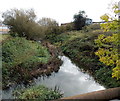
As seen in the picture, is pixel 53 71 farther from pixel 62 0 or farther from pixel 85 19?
pixel 85 19

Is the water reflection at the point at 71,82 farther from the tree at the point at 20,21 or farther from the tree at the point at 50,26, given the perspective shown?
the tree at the point at 50,26

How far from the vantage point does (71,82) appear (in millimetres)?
6043

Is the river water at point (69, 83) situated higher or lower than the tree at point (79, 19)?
lower

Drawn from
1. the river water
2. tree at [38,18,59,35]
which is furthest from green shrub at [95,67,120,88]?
tree at [38,18,59,35]

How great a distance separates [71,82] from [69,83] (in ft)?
0.61

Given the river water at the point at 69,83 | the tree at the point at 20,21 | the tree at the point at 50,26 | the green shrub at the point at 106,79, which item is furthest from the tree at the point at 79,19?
the green shrub at the point at 106,79

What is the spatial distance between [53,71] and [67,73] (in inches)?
35.0

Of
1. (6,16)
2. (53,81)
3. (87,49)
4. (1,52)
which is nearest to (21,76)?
(53,81)

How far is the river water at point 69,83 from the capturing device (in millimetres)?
4997

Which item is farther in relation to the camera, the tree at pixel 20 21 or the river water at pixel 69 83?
the tree at pixel 20 21

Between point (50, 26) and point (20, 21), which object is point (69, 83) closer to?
point (20, 21)

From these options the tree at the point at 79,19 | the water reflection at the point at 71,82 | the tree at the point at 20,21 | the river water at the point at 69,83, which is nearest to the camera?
the river water at the point at 69,83

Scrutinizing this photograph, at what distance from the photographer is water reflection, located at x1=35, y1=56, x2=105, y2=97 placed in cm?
522

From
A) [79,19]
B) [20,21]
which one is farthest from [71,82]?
[79,19]
